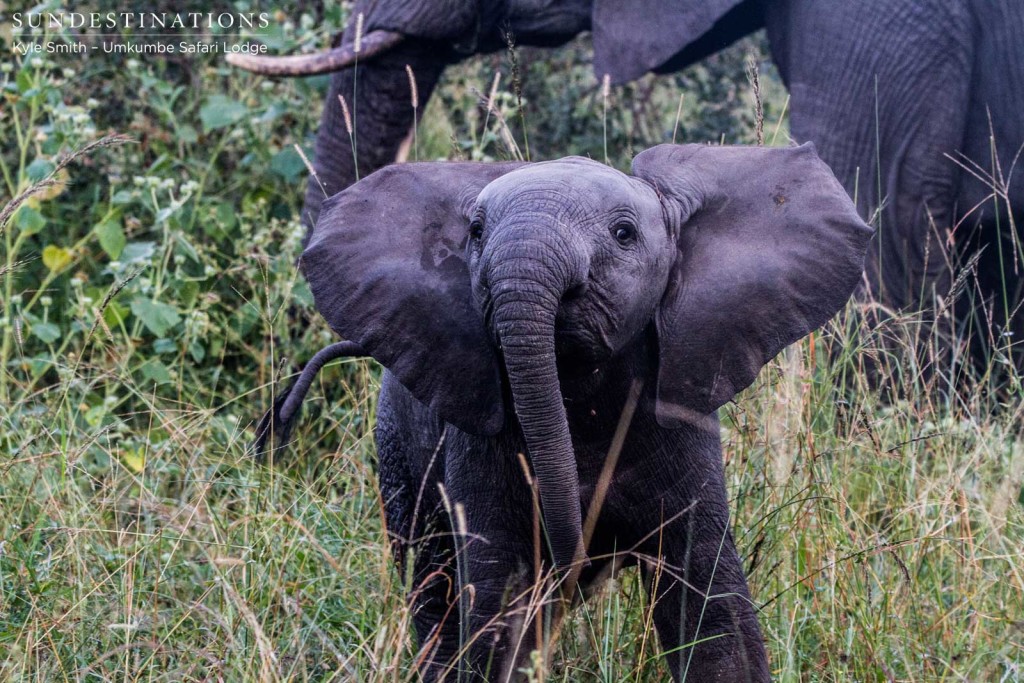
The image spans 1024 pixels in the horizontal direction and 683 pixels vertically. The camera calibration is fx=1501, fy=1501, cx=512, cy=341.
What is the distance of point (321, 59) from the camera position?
17.4ft

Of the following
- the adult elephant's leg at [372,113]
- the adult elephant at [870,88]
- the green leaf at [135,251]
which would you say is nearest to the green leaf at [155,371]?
the green leaf at [135,251]

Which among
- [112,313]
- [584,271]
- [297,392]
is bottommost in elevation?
[112,313]

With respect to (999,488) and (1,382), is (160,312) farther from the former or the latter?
(999,488)

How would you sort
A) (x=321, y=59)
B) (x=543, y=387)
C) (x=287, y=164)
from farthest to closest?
1. (x=287, y=164)
2. (x=321, y=59)
3. (x=543, y=387)

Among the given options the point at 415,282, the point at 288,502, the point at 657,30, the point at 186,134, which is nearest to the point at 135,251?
the point at 186,134

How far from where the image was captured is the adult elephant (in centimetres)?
461

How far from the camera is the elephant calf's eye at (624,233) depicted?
2584 millimetres

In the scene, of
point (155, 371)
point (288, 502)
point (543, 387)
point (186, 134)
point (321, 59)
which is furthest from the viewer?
point (186, 134)

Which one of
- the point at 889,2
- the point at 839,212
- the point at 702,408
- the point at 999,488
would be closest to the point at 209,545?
the point at 702,408

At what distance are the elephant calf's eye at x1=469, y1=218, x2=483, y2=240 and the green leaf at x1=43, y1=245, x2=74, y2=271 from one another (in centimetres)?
280

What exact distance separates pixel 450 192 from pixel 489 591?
2.53 ft

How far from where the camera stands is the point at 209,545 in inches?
142

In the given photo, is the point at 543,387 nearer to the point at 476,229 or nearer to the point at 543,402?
the point at 543,402

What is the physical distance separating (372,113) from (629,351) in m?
2.75
